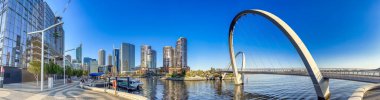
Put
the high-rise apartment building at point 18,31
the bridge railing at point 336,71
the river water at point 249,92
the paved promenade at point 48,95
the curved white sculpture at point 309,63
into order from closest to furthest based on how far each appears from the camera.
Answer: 1. the paved promenade at point 48,95
2. the bridge railing at point 336,71
3. the curved white sculpture at point 309,63
4. the river water at point 249,92
5. the high-rise apartment building at point 18,31

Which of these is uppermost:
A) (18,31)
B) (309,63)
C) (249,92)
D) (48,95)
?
(18,31)

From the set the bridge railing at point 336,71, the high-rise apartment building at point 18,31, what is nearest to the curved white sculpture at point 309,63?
the bridge railing at point 336,71

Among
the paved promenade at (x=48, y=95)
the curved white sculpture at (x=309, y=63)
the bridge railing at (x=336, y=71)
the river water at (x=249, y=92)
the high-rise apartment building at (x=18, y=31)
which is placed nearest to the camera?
the paved promenade at (x=48, y=95)

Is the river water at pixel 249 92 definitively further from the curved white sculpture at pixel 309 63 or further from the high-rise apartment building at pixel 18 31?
A: the high-rise apartment building at pixel 18 31

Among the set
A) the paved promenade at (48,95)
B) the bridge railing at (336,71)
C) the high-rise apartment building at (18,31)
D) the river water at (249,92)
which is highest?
the high-rise apartment building at (18,31)

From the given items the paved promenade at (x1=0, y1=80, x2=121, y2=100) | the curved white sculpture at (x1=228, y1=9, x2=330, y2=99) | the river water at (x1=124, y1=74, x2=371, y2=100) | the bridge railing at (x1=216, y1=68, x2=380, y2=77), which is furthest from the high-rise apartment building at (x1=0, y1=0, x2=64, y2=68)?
the bridge railing at (x1=216, y1=68, x2=380, y2=77)

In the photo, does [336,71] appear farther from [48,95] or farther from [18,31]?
[18,31]

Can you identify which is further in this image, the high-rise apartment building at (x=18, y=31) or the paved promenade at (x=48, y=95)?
the high-rise apartment building at (x=18, y=31)

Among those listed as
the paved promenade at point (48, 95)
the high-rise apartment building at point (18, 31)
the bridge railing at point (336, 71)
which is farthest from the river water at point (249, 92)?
the high-rise apartment building at point (18, 31)

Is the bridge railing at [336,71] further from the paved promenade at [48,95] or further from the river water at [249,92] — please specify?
the paved promenade at [48,95]

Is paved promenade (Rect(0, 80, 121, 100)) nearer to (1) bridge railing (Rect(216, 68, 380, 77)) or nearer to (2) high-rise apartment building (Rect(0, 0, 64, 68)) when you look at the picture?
(1) bridge railing (Rect(216, 68, 380, 77))

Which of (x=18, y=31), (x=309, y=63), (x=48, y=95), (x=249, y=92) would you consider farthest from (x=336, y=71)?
(x=18, y=31)

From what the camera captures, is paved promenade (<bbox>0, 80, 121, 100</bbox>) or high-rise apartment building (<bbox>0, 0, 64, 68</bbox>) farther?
high-rise apartment building (<bbox>0, 0, 64, 68</bbox>)

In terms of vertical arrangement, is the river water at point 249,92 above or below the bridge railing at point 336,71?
below
